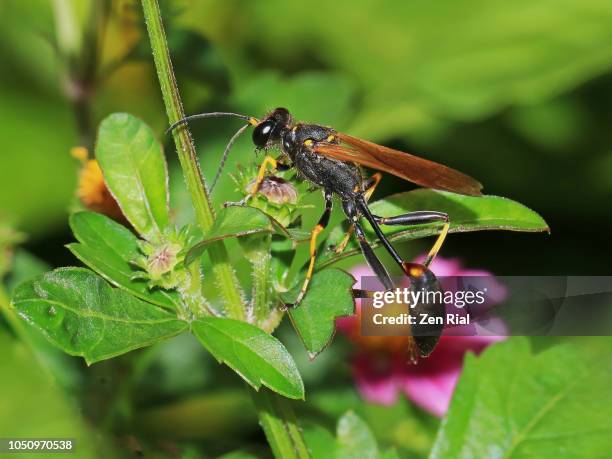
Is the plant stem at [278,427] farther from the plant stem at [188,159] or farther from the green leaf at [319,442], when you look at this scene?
the green leaf at [319,442]

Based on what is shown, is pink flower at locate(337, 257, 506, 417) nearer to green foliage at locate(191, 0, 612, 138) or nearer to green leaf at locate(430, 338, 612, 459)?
green leaf at locate(430, 338, 612, 459)

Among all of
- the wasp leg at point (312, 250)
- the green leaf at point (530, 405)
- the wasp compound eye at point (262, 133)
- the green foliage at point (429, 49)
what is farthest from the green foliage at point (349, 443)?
the green foliage at point (429, 49)

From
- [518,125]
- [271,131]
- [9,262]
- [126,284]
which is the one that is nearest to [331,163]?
[271,131]

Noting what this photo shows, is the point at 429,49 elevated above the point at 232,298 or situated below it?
above

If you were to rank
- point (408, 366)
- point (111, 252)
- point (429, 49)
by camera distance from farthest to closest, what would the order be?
1. point (429, 49)
2. point (408, 366)
3. point (111, 252)

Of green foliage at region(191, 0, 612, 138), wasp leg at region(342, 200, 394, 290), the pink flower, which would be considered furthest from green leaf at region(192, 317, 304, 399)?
green foliage at region(191, 0, 612, 138)

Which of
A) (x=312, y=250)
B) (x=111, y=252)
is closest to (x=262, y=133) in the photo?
(x=312, y=250)

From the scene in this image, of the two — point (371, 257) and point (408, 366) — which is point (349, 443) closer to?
point (371, 257)
